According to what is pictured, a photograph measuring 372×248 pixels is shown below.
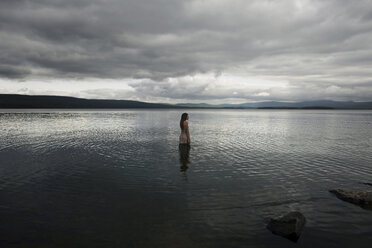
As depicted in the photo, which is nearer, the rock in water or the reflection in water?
the rock in water

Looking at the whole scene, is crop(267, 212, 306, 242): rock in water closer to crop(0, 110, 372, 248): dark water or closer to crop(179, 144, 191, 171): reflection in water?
crop(0, 110, 372, 248): dark water

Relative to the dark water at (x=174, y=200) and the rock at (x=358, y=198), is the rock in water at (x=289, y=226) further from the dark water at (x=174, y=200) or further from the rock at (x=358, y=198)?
the rock at (x=358, y=198)

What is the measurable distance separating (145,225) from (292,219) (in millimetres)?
5729

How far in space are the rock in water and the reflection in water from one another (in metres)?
8.83

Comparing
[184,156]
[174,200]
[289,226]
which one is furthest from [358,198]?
[184,156]

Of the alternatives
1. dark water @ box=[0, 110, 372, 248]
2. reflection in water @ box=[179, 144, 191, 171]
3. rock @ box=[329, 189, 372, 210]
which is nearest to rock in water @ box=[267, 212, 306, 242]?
dark water @ box=[0, 110, 372, 248]

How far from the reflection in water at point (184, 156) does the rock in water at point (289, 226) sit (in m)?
8.83

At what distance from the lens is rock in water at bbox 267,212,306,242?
8.58 m

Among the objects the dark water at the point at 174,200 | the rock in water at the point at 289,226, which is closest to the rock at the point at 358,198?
the dark water at the point at 174,200

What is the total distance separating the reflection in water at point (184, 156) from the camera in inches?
706

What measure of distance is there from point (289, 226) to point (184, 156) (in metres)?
13.4

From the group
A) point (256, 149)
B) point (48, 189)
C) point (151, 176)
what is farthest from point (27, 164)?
point (256, 149)

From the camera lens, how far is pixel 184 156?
70.7ft

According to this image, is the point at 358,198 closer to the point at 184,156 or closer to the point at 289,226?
the point at 289,226
